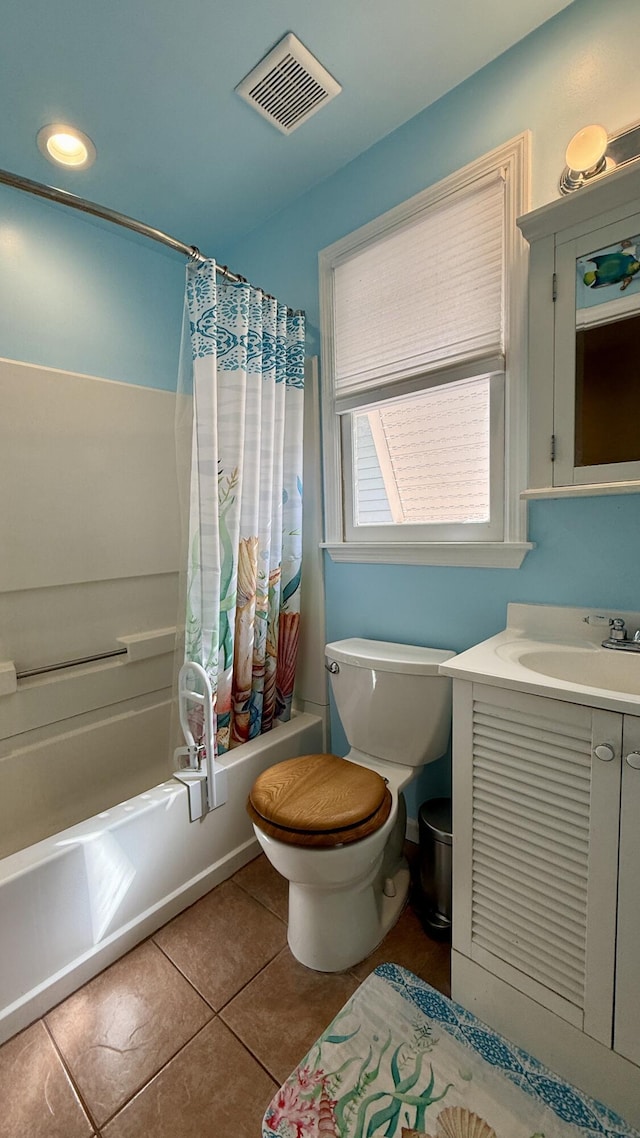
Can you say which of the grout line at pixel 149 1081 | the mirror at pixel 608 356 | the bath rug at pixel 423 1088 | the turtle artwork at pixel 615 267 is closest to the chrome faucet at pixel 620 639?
the mirror at pixel 608 356

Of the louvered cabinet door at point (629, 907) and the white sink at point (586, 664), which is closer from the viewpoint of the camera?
the louvered cabinet door at point (629, 907)

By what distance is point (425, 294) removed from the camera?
1.51 meters

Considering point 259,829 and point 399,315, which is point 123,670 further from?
point 399,315

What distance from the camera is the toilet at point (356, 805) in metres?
1.13

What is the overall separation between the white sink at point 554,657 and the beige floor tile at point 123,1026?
1.06 m

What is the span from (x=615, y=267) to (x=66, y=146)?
70.6 inches

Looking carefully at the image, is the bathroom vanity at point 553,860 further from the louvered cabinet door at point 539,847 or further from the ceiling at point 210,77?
the ceiling at point 210,77

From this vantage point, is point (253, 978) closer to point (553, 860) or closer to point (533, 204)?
point (553, 860)

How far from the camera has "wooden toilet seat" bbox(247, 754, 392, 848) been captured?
111cm

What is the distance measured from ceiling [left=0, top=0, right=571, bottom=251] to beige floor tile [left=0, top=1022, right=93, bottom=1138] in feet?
8.27

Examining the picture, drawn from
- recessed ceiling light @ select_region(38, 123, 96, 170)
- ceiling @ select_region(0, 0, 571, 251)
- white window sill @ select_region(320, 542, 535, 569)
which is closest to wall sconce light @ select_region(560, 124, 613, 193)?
ceiling @ select_region(0, 0, 571, 251)

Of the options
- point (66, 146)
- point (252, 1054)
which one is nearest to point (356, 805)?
point (252, 1054)

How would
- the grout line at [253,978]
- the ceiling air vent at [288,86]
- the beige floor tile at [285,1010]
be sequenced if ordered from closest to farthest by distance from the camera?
the beige floor tile at [285,1010], the grout line at [253,978], the ceiling air vent at [288,86]

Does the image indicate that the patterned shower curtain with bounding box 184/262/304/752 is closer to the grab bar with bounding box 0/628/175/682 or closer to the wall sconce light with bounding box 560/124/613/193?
the grab bar with bounding box 0/628/175/682
